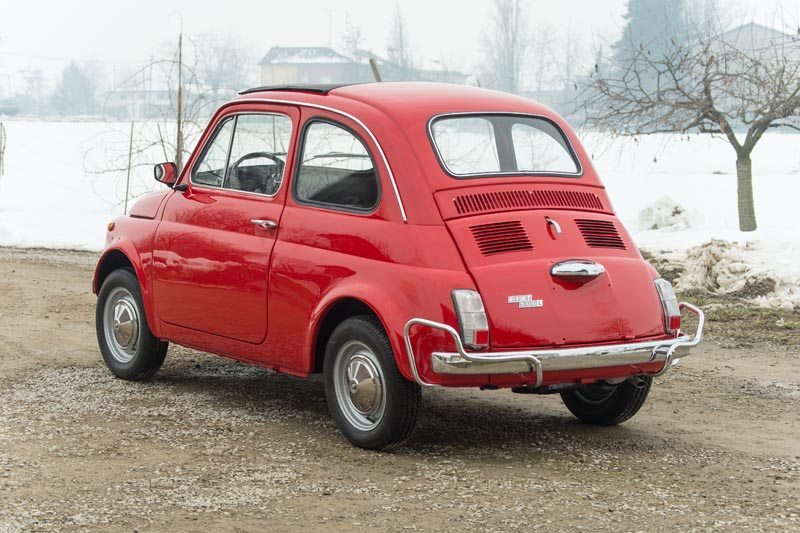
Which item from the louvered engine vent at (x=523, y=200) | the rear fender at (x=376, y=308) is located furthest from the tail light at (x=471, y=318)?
the louvered engine vent at (x=523, y=200)

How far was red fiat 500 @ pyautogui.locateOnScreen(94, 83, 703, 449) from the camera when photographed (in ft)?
18.8

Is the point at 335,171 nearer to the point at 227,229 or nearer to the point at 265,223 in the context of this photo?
the point at 265,223

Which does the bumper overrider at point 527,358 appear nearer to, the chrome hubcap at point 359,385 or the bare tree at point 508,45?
the chrome hubcap at point 359,385

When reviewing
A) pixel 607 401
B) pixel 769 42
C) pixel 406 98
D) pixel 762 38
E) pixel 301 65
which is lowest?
pixel 607 401

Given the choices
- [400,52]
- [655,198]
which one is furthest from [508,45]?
[655,198]

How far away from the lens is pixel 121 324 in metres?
8.02

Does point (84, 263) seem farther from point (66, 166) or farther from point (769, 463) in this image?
point (66, 166)

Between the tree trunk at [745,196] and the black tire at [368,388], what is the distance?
13240 mm

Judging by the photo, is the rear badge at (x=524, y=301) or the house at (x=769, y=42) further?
the house at (x=769, y=42)

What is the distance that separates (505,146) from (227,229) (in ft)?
5.56

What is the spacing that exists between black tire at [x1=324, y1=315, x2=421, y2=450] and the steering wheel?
1109 millimetres

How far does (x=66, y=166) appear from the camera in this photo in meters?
40.6

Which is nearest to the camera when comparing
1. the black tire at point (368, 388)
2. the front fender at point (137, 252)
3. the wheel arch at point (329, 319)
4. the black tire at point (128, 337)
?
the black tire at point (368, 388)

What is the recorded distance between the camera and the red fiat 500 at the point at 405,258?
5.73m
